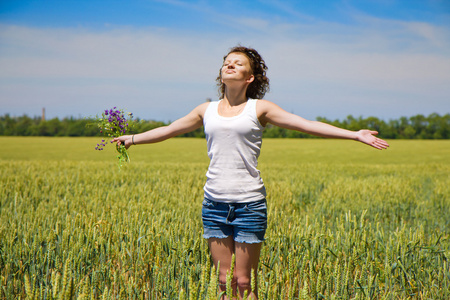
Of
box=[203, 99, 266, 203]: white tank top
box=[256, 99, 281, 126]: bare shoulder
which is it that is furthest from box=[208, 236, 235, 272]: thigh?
box=[256, 99, 281, 126]: bare shoulder

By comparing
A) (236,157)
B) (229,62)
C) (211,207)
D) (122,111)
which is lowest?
(211,207)

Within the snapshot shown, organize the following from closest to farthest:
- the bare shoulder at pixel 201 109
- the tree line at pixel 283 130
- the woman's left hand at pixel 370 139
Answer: the woman's left hand at pixel 370 139 < the bare shoulder at pixel 201 109 < the tree line at pixel 283 130

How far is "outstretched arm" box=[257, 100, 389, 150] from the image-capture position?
2.29m

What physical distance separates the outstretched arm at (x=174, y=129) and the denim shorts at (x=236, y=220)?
0.61 metres

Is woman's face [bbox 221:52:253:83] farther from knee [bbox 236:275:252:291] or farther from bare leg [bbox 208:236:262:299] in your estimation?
knee [bbox 236:275:252:291]

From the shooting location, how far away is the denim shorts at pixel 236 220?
234cm

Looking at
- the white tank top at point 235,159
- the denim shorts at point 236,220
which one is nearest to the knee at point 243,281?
the denim shorts at point 236,220

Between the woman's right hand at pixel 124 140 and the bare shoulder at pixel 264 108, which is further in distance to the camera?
the woman's right hand at pixel 124 140

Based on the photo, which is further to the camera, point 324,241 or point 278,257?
point 324,241

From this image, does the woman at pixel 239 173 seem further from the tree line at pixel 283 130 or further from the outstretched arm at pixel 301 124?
the tree line at pixel 283 130

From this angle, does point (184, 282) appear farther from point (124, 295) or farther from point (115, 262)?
point (115, 262)

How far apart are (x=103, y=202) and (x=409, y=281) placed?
14.2ft

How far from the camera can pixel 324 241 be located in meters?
3.76

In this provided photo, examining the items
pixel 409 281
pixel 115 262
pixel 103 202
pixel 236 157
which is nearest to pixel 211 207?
pixel 236 157
